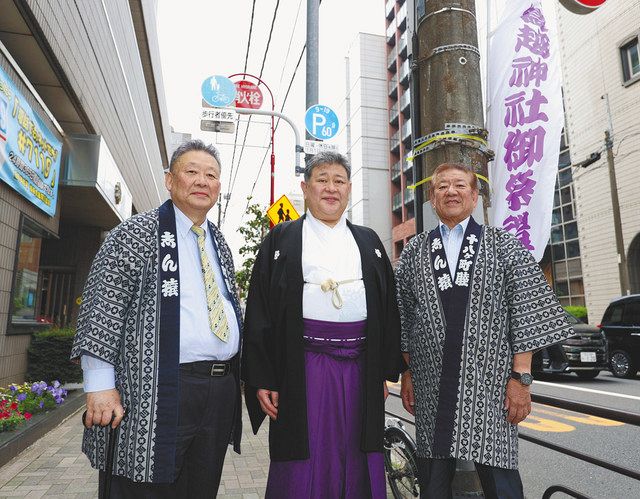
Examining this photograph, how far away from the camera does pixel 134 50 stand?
45.5 feet

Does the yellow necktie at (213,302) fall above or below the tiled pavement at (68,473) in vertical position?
above

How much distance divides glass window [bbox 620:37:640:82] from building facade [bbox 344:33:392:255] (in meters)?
22.8

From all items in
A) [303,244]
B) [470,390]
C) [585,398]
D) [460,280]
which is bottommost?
[585,398]

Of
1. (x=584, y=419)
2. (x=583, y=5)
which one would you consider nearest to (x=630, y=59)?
(x=584, y=419)

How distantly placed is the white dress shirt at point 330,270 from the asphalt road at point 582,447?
1903 mm

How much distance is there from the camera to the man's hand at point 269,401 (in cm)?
236

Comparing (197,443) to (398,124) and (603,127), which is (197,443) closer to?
(603,127)

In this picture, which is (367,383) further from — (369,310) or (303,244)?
(303,244)

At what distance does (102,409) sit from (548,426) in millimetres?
6909

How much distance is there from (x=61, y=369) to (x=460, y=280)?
26.1ft

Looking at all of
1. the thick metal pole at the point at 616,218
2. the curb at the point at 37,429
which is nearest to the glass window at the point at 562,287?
the thick metal pole at the point at 616,218

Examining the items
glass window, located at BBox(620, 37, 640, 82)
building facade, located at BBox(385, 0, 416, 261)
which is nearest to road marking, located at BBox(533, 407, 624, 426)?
glass window, located at BBox(620, 37, 640, 82)

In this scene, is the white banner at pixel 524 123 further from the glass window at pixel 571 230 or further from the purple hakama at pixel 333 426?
the glass window at pixel 571 230

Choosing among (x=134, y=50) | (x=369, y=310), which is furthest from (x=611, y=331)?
(x=134, y=50)
